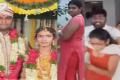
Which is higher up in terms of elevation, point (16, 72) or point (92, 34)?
point (92, 34)

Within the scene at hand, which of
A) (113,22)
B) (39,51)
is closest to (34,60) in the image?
(39,51)

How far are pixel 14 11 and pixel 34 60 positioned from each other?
1.81 feet

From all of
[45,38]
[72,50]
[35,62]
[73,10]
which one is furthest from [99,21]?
[35,62]

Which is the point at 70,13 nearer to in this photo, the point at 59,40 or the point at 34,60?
the point at 59,40

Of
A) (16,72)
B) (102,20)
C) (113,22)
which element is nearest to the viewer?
(16,72)

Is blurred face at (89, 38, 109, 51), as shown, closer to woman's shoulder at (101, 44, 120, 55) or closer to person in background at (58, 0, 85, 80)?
woman's shoulder at (101, 44, 120, 55)

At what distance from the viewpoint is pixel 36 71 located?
15.4 ft

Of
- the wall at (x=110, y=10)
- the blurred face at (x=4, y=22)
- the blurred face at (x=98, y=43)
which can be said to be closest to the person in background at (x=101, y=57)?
the blurred face at (x=98, y=43)

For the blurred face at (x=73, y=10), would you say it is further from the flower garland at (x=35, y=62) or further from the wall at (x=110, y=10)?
the wall at (x=110, y=10)

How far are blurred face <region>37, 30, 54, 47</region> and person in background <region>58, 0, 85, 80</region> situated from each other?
2.12 feet

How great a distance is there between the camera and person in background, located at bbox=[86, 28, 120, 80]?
4.68m

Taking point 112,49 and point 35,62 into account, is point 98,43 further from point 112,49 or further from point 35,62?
point 35,62

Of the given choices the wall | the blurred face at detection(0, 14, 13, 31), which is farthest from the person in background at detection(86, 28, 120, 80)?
the wall

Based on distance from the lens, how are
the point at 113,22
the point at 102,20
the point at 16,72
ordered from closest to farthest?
the point at 16,72 → the point at 102,20 → the point at 113,22
